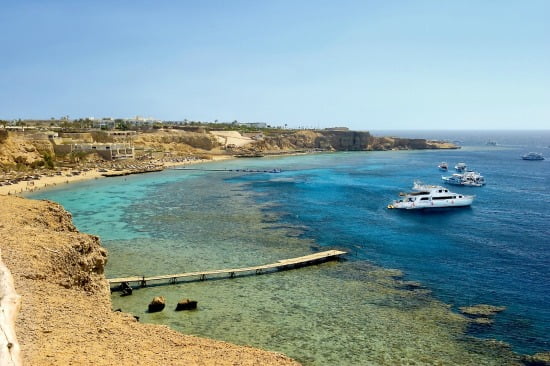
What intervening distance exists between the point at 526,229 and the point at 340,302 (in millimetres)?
30839

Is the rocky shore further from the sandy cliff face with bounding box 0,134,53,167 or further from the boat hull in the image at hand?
the sandy cliff face with bounding box 0,134,53,167

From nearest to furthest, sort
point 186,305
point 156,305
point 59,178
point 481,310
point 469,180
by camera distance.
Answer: point 156,305
point 186,305
point 481,310
point 59,178
point 469,180

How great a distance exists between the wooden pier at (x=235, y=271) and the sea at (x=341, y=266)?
73 centimetres

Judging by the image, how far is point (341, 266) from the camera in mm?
35719

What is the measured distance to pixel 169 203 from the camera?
63.7m

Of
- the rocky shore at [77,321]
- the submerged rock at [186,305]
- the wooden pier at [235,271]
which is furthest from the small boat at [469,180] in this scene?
the rocky shore at [77,321]

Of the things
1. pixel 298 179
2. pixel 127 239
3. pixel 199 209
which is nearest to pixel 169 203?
pixel 199 209

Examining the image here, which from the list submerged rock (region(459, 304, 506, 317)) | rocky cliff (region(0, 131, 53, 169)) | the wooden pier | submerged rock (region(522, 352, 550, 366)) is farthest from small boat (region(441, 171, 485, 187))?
rocky cliff (region(0, 131, 53, 169))

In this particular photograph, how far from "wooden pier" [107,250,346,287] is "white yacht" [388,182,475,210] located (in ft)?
84.3

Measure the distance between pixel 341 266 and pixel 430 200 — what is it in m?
30.9

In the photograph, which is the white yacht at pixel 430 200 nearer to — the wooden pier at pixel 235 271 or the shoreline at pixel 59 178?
the wooden pier at pixel 235 271

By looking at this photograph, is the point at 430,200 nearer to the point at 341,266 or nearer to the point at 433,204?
the point at 433,204

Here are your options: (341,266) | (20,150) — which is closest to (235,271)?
(341,266)

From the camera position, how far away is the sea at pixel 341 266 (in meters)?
23.6
